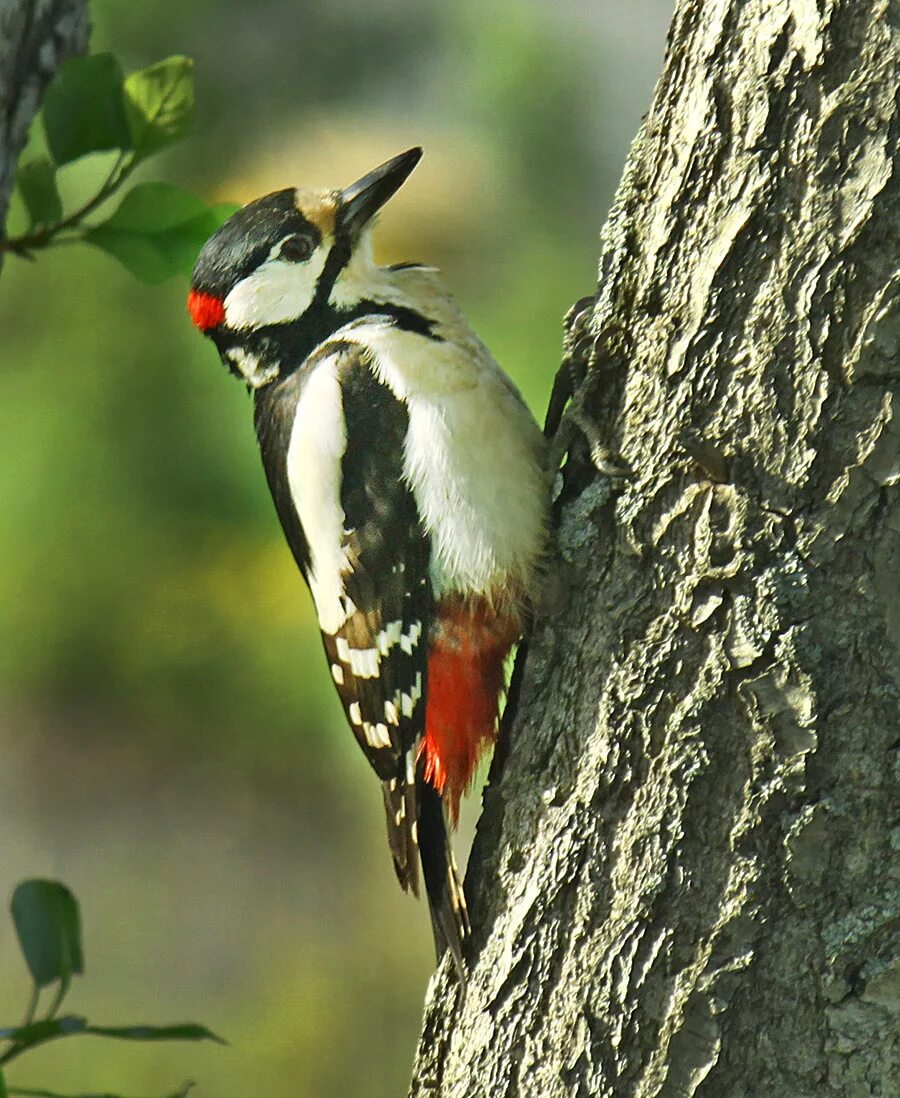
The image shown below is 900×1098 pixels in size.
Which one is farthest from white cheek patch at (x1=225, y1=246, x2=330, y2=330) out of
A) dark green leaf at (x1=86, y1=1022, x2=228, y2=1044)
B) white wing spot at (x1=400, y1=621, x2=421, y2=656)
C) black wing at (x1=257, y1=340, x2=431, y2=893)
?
dark green leaf at (x1=86, y1=1022, x2=228, y2=1044)

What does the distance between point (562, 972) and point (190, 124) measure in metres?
0.95

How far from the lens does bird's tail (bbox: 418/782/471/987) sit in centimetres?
137

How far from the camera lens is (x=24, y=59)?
1.43 meters

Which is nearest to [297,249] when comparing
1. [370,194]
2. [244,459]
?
[370,194]

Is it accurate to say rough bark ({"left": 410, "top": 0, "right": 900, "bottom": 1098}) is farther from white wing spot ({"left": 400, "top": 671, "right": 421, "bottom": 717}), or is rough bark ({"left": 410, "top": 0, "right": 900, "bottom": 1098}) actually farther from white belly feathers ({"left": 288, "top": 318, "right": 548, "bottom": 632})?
white wing spot ({"left": 400, "top": 671, "right": 421, "bottom": 717})

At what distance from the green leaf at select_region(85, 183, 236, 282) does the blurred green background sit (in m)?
2.42

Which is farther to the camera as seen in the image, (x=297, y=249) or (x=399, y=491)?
(x=297, y=249)

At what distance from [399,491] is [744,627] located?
0.52m

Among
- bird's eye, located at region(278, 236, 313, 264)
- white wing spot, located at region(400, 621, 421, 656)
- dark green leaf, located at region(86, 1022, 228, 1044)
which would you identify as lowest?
dark green leaf, located at region(86, 1022, 228, 1044)

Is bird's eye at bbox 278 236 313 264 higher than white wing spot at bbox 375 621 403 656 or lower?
higher

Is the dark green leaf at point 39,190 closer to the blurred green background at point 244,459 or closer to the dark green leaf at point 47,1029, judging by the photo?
the dark green leaf at point 47,1029

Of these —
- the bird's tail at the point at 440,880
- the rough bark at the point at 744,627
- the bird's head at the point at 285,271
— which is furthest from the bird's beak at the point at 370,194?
the bird's tail at the point at 440,880

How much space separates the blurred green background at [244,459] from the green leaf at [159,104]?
244 centimetres

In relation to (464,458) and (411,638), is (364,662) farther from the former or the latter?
(464,458)
